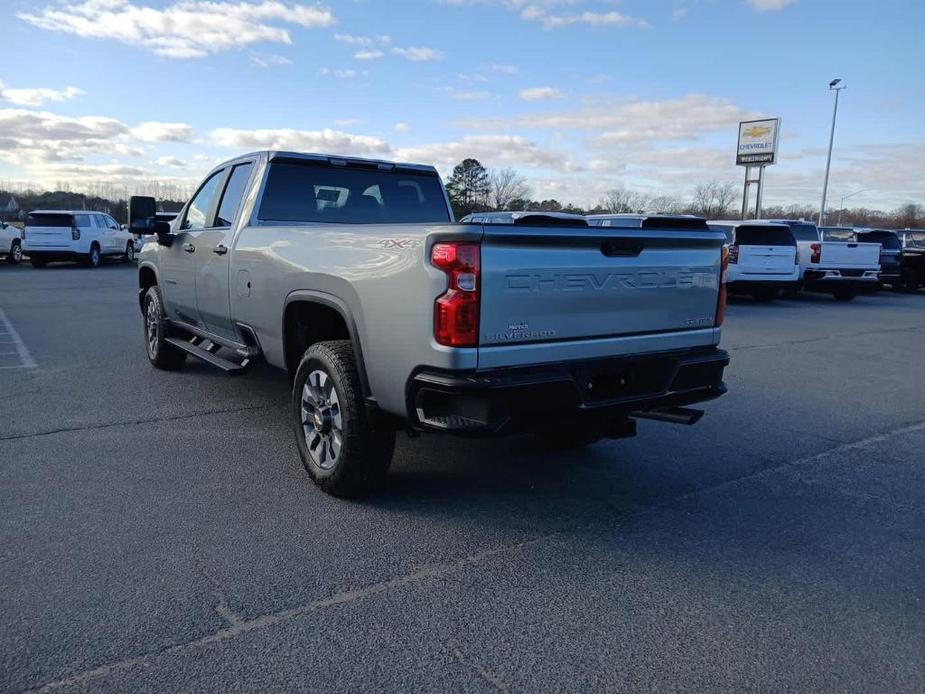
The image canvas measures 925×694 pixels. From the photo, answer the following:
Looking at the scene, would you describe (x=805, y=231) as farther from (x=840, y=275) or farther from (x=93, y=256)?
(x=93, y=256)

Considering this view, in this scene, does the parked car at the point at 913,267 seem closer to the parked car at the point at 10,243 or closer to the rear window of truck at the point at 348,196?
the rear window of truck at the point at 348,196

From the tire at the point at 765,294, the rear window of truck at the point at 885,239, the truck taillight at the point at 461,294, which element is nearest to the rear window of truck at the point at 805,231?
the tire at the point at 765,294

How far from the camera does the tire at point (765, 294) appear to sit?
17.4 meters

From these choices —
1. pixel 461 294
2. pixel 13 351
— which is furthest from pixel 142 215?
pixel 461 294

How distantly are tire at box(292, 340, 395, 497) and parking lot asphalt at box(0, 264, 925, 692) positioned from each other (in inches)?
6.5

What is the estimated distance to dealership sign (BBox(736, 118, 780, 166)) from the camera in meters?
44.4

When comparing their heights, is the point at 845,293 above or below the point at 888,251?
below

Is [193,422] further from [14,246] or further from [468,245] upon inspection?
[14,246]

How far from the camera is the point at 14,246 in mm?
24422

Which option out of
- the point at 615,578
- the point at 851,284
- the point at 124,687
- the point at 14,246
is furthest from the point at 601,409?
the point at 14,246

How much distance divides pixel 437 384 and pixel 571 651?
129 centimetres

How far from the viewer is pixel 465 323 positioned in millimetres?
3426

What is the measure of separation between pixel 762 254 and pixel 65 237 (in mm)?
19960

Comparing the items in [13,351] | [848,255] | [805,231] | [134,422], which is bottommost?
[13,351]
